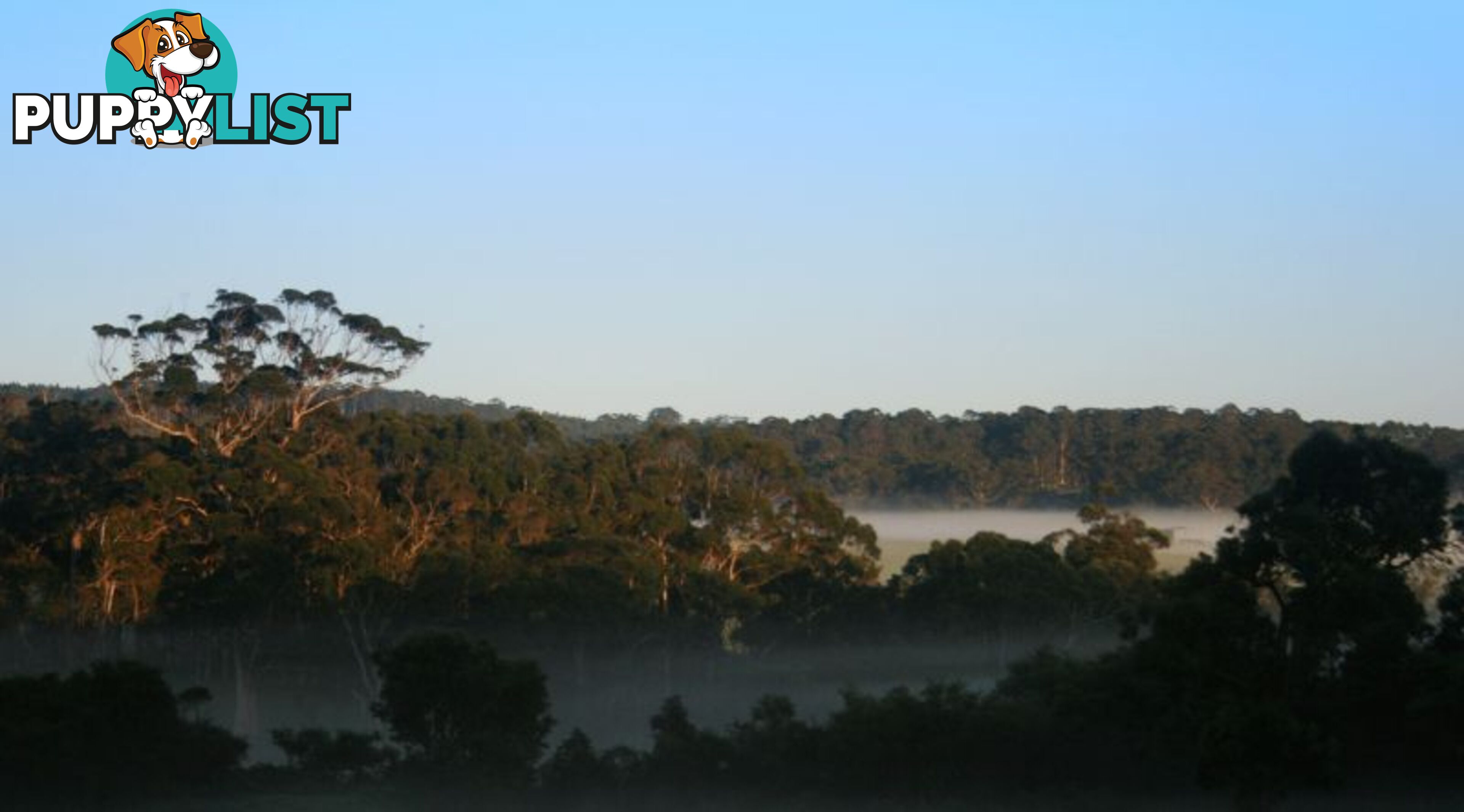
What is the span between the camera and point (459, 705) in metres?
25.9

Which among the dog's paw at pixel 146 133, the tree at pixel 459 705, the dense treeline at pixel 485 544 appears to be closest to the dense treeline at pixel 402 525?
the dense treeline at pixel 485 544

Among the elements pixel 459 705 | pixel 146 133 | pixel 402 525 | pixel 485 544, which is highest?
pixel 146 133

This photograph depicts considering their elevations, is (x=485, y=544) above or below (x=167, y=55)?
below

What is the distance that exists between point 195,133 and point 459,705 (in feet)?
28.5

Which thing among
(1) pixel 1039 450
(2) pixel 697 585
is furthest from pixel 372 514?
(1) pixel 1039 450

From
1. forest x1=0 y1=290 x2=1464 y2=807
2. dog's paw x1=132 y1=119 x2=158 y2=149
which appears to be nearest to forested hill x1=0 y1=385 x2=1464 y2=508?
forest x1=0 y1=290 x2=1464 y2=807

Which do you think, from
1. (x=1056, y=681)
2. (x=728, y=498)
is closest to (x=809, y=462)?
(x=728, y=498)

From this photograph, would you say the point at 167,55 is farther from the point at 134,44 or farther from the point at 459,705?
the point at 459,705

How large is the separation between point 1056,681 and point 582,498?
2811cm

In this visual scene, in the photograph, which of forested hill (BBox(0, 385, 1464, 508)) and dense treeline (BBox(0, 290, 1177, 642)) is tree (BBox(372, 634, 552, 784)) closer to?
forested hill (BBox(0, 385, 1464, 508))

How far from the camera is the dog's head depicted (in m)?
25.3

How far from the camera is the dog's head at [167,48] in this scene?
25.3 metres

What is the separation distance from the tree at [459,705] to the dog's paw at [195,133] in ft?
24.7

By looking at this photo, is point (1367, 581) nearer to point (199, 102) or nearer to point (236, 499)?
point (199, 102)
